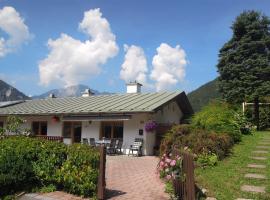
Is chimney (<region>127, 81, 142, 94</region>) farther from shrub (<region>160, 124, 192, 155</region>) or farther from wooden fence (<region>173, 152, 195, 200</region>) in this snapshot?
wooden fence (<region>173, 152, 195, 200</region>)

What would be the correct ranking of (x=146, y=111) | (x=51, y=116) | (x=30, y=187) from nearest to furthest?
(x=30, y=187) < (x=146, y=111) < (x=51, y=116)

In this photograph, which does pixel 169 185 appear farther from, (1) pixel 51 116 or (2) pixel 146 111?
(1) pixel 51 116

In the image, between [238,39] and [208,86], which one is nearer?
[238,39]

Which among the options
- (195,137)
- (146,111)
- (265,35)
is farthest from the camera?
(265,35)

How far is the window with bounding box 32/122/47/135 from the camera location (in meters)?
25.2

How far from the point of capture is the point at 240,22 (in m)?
26.4

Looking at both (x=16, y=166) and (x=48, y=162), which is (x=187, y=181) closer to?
(x=48, y=162)

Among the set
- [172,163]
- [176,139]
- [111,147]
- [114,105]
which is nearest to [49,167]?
[172,163]

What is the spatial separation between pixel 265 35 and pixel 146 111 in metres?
12.7

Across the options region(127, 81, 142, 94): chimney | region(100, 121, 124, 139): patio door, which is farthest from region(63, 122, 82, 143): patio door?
region(127, 81, 142, 94): chimney

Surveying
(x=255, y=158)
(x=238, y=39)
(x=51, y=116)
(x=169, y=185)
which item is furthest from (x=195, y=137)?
(x=238, y=39)

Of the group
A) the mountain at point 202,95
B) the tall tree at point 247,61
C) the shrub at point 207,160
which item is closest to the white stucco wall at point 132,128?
the shrub at point 207,160

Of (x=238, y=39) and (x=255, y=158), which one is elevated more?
(x=238, y=39)

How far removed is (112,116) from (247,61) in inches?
447
